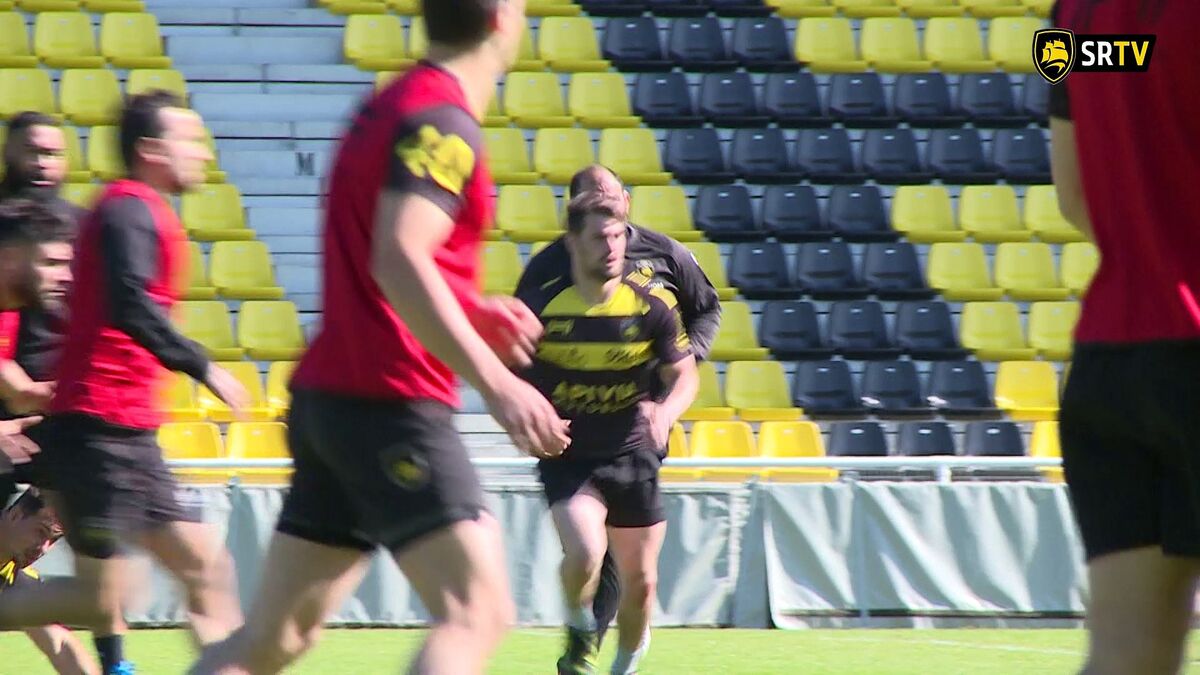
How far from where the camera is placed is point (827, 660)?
8.16m

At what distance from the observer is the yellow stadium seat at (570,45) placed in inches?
641

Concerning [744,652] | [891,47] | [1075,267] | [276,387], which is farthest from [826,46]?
[744,652]

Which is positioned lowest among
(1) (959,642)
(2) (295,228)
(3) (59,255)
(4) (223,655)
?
(1) (959,642)

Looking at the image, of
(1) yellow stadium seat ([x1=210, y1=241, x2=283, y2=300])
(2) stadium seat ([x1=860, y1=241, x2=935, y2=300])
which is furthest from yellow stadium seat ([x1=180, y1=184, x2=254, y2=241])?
(2) stadium seat ([x1=860, y1=241, x2=935, y2=300])

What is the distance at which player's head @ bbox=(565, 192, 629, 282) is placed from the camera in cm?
623

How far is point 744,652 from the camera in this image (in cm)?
850

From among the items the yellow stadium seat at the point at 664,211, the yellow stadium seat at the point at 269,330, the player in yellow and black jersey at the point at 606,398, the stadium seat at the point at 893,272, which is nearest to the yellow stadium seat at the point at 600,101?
the yellow stadium seat at the point at 664,211

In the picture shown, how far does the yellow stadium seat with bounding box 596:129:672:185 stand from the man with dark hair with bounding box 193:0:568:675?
1205 centimetres

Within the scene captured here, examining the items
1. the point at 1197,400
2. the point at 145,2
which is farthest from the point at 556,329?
the point at 145,2

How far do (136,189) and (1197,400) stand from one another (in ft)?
10.8

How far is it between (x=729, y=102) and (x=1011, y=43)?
3.11 metres

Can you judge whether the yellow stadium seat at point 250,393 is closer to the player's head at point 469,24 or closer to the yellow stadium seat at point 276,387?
the yellow stadium seat at point 276,387

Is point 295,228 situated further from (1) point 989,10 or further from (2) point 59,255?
(2) point 59,255

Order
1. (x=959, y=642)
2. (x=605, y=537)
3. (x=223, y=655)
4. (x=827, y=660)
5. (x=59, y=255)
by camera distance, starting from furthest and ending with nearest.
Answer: (x=959, y=642), (x=827, y=660), (x=605, y=537), (x=59, y=255), (x=223, y=655)
